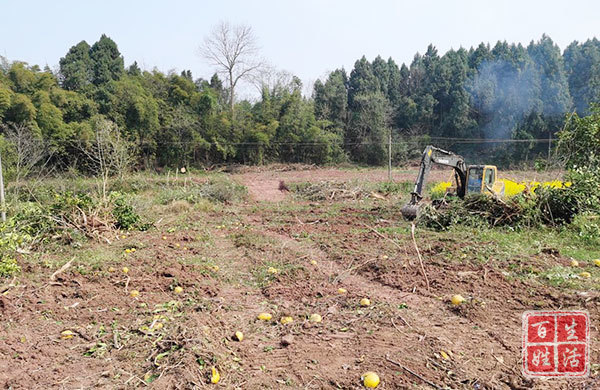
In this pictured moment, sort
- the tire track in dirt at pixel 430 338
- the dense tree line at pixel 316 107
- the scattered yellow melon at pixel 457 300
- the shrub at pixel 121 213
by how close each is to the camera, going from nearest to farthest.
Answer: the tire track in dirt at pixel 430 338
the scattered yellow melon at pixel 457 300
the shrub at pixel 121 213
the dense tree line at pixel 316 107

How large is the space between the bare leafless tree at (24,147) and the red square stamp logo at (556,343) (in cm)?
1817

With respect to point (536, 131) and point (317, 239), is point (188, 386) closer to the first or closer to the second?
point (317, 239)

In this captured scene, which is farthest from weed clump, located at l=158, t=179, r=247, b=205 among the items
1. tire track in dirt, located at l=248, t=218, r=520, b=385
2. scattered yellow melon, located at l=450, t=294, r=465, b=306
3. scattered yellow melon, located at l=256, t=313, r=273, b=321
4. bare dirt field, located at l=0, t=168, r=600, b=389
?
scattered yellow melon, located at l=450, t=294, r=465, b=306

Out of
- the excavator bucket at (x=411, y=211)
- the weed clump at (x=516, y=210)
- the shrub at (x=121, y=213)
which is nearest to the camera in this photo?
the weed clump at (x=516, y=210)

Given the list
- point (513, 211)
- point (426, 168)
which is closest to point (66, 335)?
point (426, 168)

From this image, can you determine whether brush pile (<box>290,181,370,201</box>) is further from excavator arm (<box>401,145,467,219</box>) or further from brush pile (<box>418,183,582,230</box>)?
brush pile (<box>418,183,582,230</box>)

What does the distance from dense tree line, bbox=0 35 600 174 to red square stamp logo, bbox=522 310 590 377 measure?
19812mm

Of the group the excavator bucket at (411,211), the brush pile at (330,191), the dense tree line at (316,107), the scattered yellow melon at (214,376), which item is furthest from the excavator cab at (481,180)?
the dense tree line at (316,107)

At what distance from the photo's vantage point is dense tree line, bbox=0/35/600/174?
22453 mm

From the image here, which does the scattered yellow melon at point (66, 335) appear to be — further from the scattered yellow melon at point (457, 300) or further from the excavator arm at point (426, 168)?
the excavator arm at point (426, 168)

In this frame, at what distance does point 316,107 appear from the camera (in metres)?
35.5

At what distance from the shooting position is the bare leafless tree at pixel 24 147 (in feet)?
55.6

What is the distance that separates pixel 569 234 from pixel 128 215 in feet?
34.8

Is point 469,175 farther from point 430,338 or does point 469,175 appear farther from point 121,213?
point 121,213
